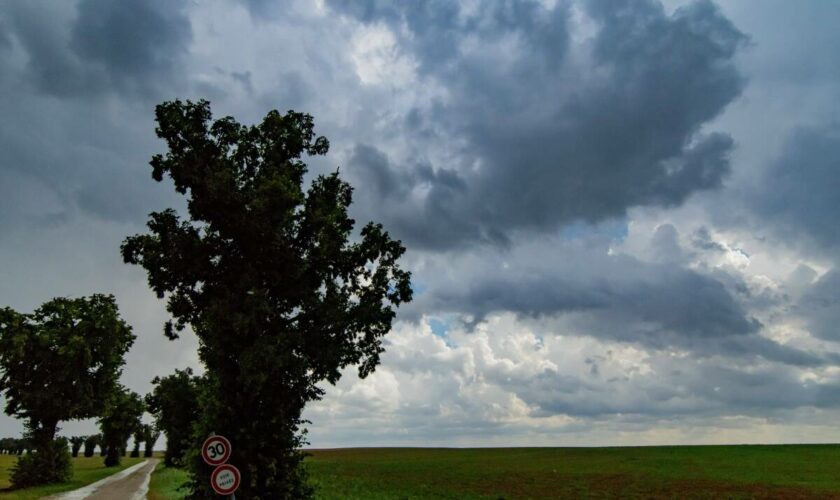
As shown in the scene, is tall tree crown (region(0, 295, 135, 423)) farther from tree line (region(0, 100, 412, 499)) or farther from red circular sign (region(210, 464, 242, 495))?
red circular sign (region(210, 464, 242, 495))

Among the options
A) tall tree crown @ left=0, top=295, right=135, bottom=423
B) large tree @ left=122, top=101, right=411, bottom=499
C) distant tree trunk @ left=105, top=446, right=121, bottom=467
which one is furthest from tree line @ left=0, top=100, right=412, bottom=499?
distant tree trunk @ left=105, top=446, right=121, bottom=467

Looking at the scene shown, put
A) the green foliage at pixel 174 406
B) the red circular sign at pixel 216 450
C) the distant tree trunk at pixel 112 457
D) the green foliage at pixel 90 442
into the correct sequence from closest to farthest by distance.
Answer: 1. the red circular sign at pixel 216 450
2. the green foliage at pixel 174 406
3. the distant tree trunk at pixel 112 457
4. the green foliage at pixel 90 442

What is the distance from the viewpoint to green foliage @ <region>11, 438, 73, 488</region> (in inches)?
1748

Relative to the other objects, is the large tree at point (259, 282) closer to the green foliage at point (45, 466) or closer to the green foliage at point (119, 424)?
the green foliage at point (45, 466)

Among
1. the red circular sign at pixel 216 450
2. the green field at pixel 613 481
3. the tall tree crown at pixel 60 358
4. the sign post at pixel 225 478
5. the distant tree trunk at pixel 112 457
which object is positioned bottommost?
the green field at pixel 613 481

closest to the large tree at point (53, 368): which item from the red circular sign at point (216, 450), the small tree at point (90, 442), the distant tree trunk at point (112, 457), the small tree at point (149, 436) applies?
the red circular sign at point (216, 450)

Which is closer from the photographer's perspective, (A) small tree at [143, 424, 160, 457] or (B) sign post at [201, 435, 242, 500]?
(B) sign post at [201, 435, 242, 500]

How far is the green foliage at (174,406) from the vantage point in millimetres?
68562

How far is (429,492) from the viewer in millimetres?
48125

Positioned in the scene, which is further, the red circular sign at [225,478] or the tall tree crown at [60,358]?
the tall tree crown at [60,358]

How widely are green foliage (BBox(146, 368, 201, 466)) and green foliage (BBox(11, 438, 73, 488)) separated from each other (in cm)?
1750

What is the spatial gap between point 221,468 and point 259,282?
11.6 metres

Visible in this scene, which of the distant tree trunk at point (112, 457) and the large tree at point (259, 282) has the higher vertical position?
the large tree at point (259, 282)

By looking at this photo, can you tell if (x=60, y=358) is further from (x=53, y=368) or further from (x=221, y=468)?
(x=221, y=468)
